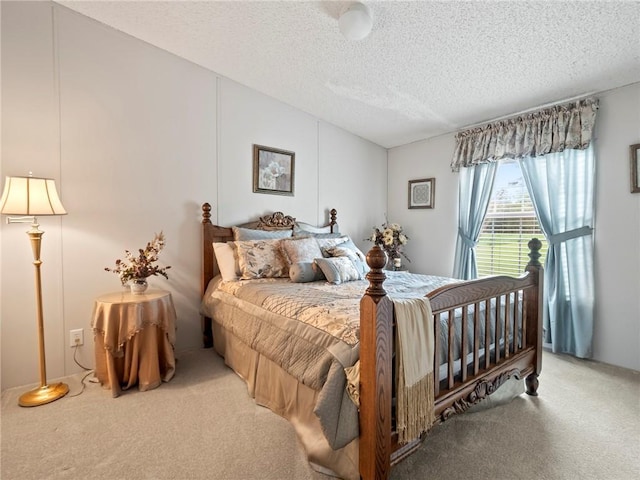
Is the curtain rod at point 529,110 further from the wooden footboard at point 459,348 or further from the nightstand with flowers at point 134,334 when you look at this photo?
the nightstand with flowers at point 134,334

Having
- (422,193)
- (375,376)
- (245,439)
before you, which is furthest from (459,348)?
(422,193)

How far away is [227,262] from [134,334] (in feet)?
2.94

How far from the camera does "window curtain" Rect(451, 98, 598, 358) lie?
8.96 feet

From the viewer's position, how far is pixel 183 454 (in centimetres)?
161

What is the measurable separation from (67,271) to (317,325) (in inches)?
83.1

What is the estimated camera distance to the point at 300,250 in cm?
289

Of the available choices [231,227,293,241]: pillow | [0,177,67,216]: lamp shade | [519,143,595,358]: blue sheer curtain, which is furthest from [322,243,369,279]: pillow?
[0,177,67,216]: lamp shade

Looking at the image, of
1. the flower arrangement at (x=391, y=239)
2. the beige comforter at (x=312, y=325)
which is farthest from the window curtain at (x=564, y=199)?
the flower arrangement at (x=391, y=239)

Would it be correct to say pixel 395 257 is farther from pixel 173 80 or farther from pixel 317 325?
pixel 173 80

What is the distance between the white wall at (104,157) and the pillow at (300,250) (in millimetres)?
715

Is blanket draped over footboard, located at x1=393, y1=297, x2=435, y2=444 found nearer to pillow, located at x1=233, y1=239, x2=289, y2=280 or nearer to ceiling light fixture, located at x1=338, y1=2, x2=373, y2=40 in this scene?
pillow, located at x1=233, y1=239, x2=289, y2=280

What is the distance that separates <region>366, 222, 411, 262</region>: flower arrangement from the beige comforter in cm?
125

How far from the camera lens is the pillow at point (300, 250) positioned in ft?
9.37

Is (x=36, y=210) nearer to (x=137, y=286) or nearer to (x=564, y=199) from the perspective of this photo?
(x=137, y=286)
